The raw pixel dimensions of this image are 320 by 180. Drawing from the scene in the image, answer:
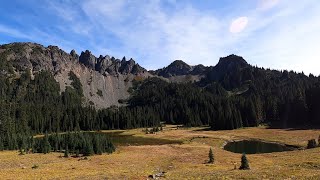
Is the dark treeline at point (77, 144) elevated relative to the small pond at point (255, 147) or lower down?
elevated

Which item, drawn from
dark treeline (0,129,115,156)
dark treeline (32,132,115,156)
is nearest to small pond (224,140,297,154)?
dark treeline (32,132,115,156)

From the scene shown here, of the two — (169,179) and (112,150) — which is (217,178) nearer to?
(169,179)

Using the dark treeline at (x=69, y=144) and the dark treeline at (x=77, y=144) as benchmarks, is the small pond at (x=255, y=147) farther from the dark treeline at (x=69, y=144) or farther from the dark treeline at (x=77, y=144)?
the dark treeline at (x=69, y=144)

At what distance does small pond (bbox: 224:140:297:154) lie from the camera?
3564 inches

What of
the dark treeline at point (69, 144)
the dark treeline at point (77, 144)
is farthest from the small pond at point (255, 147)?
the dark treeline at point (69, 144)

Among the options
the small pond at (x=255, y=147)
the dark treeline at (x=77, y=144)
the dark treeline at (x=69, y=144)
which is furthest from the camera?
the small pond at (x=255, y=147)

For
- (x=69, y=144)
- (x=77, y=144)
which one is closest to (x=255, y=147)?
(x=77, y=144)

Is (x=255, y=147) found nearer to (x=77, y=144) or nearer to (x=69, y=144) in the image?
(x=77, y=144)

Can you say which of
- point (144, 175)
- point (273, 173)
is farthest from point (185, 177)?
point (273, 173)

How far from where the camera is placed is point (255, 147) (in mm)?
99188

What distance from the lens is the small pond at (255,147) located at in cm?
9054

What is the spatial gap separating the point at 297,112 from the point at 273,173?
5612 inches

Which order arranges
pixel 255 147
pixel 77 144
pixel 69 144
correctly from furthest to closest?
pixel 255 147
pixel 69 144
pixel 77 144

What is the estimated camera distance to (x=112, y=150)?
91312mm
